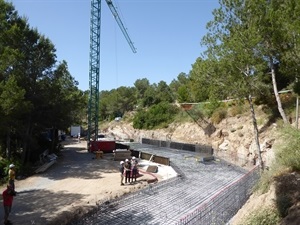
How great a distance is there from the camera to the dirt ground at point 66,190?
495 inches

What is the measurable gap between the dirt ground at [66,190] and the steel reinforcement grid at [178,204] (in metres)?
1.02

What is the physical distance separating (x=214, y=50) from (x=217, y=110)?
716 inches

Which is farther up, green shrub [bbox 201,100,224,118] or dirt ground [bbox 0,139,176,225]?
green shrub [bbox 201,100,224,118]

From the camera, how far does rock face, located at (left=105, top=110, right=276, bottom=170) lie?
26072 millimetres

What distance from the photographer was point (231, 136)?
32625 millimetres

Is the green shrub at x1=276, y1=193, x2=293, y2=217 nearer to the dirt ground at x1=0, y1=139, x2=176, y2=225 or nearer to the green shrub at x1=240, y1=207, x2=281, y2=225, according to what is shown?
the green shrub at x1=240, y1=207, x2=281, y2=225

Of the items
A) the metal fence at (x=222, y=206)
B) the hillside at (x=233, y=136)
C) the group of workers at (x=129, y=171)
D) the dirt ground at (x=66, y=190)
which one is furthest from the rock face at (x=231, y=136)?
the dirt ground at (x=66, y=190)

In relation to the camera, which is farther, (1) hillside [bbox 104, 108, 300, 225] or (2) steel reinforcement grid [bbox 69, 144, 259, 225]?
(1) hillside [bbox 104, 108, 300, 225]

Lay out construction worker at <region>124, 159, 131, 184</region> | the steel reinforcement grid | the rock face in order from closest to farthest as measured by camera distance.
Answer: the steel reinforcement grid, construction worker at <region>124, 159, 131, 184</region>, the rock face

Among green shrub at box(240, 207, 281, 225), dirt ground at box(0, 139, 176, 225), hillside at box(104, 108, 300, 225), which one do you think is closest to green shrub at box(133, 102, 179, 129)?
hillside at box(104, 108, 300, 225)

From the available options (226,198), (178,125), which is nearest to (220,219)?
(226,198)

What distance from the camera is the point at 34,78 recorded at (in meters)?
25.2

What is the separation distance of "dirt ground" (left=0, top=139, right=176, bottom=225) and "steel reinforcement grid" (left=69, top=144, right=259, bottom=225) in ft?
3.33

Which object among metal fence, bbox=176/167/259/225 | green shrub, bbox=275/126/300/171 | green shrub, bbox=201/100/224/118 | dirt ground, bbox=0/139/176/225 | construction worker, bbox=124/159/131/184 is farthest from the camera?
green shrub, bbox=201/100/224/118
